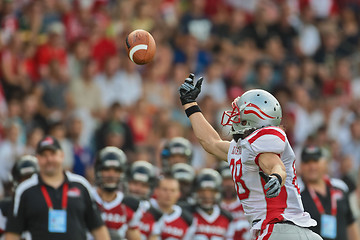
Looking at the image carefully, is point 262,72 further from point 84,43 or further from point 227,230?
point 227,230

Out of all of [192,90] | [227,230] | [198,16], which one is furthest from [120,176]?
[198,16]

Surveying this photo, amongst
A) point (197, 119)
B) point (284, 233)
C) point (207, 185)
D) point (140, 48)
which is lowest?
point (284, 233)

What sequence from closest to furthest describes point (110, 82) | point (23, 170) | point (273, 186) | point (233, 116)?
point (273, 186) → point (233, 116) → point (23, 170) → point (110, 82)

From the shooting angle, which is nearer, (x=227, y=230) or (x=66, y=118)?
(x=227, y=230)

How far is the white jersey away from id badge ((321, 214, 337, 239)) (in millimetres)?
3014

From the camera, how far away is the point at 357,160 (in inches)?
595

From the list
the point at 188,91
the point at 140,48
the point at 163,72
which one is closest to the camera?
the point at 188,91

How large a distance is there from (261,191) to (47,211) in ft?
8.69

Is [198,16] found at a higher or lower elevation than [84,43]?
higher

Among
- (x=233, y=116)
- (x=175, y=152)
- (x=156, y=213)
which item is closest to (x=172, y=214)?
(x=156, y=213)

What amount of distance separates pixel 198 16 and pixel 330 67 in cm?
324

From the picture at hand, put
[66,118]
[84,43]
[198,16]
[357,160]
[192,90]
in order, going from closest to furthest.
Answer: [192,90] → [66,118] → [84,43] → [357,160] → [198,16]

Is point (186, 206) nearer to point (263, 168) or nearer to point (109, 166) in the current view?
point (109, 166)

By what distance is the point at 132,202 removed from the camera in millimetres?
9227
